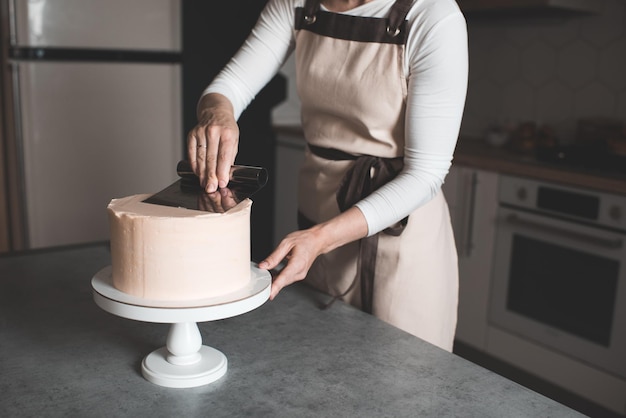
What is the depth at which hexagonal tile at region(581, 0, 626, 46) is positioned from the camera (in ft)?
8.20

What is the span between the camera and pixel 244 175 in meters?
1.00

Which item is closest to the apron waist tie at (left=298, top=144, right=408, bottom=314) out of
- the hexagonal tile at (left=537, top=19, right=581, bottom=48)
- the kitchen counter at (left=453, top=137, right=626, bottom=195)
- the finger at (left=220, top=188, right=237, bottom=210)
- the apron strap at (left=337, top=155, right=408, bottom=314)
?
the apron strap at (left=337, top=155, right=408, bottom=314)

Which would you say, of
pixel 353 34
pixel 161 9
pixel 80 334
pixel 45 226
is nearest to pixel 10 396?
pixel 80 334

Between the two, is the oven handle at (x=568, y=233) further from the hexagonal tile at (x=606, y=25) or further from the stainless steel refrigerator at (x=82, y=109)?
the stainless steel refrigerator at (x=82, y=109)

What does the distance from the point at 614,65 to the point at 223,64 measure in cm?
175

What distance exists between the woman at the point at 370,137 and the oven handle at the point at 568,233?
91 centimetres

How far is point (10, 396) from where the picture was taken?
848 mm

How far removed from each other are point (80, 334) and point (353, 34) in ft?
2.41

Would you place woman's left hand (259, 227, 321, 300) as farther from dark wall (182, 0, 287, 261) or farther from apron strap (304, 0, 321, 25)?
dark wall (182, 0, 287, 261)

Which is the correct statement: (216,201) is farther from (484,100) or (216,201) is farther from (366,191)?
(484,100)

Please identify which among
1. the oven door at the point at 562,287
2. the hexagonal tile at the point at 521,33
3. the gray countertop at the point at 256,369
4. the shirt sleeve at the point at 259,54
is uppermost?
the hexagonal tile at the point at 521,33

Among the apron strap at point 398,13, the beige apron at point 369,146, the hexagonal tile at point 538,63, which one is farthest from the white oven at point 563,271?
the apron strap at point 398,13

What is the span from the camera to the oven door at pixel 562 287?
2.11 m

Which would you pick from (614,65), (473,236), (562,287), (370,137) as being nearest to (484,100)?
(614,65)
